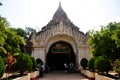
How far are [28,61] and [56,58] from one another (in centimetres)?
2159

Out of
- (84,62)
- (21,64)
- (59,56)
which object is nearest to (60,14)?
(59,56)

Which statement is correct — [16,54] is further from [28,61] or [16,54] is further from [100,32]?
[100,32]

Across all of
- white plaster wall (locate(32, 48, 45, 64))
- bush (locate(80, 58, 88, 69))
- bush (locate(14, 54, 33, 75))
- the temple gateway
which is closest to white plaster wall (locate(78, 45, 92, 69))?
the temple gateway

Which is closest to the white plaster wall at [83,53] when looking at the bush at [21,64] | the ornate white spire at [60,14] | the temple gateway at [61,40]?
the temple gateway at [61,40]

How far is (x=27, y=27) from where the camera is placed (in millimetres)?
56031

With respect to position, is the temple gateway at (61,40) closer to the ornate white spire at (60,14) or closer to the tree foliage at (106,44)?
the tree foliage at (106,44)

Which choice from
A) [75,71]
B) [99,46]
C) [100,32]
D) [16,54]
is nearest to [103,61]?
[99,46]

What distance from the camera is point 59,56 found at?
128ft

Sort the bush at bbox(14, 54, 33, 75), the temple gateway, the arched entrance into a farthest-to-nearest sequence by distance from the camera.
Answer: the arched entrance → the temple gateway → the bush at bbox(14, 54, 33, 75)

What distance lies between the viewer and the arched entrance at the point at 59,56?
32.5 meters

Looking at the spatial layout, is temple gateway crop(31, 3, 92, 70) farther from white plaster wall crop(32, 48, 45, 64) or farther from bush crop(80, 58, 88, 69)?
bush crop(80, 58, 88, 69)

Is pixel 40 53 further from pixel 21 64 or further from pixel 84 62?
pixel 21 64

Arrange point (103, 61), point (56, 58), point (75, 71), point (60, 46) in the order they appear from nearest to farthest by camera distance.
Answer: point (103, 61) → point (75, 71) → point (60, 46) → point (56, 58)

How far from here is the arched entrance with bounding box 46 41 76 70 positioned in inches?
1280
